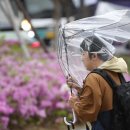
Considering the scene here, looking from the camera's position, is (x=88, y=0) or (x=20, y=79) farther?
(x=88, y=0)

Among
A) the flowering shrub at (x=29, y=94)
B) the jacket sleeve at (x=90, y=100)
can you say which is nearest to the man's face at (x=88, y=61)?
the jacket sleeve at (x=90, y=100)

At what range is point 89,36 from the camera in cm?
481

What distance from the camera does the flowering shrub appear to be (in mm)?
8547

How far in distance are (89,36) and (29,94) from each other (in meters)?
4.23

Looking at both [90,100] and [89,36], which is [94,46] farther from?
[90,100]

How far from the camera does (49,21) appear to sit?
20703mm

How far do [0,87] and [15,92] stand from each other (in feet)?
0.91

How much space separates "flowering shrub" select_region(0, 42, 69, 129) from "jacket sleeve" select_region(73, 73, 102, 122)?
3641 mm

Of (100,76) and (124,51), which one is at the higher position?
(100,76)

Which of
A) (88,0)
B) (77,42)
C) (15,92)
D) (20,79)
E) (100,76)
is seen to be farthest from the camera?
(88,0)

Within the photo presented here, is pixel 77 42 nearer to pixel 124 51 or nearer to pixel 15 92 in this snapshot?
pixel 15 92

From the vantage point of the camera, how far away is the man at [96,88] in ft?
15.0

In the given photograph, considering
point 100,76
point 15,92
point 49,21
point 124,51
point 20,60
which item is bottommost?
point 124,51

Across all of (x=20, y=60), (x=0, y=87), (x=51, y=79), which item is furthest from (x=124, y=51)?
(x=0, y=87)
